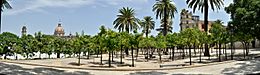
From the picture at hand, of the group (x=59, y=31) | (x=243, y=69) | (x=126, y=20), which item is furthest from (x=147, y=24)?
(x=59, y=31)

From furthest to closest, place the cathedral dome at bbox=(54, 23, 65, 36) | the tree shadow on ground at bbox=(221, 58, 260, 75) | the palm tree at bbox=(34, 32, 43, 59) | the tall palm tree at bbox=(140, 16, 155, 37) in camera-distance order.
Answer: the cathedral dome at bbox=(54, 23, 65, 36)
the tall palm tree at bbox=(140, 16, 155, 37)
the palm tree at bbox=(34, 32, 43, 59)
the tree shadow on ground at bbox=(221, 58, 260, 75)

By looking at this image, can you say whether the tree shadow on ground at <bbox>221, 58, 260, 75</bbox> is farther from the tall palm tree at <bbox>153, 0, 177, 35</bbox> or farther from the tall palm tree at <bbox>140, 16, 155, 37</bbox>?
the tall palm tree at <bbox>140, 16, 155, 37</bbox>

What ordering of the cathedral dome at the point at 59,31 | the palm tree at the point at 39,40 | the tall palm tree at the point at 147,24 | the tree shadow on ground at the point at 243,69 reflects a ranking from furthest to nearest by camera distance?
the cathedral dome at the point at 59,31
the tall palm tree at the point at 147,24
the palm tree at the point at 39,40
the tree shadow on ground at the point at 243,69

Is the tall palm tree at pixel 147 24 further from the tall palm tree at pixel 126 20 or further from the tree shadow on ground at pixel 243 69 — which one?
the tree shadow on ground at pixel 243 69

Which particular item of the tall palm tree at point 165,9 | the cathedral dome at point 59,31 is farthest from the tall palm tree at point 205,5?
the cathedral dome at point 59,31

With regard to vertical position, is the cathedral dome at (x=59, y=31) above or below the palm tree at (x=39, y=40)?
above

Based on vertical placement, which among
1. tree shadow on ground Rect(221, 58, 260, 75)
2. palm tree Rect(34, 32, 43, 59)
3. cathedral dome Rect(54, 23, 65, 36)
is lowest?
tree shadow on ground Rect(221, 58, 260, 75)

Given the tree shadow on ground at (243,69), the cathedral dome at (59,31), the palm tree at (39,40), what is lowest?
the tree shadow on ground at (243,69)

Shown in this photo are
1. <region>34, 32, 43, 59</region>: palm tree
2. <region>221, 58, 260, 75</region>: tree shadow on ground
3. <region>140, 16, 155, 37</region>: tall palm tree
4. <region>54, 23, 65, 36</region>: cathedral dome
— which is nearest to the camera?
<region>221, 58, 260, 75</region>: tree shadow on ground

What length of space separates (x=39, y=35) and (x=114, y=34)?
1947cm

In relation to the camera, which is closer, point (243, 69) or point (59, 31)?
point (243, 69)

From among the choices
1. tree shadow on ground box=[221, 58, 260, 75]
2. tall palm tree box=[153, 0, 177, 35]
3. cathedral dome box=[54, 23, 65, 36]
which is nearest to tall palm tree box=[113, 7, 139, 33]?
tall palm tree box=[153, 0, 177, 35]

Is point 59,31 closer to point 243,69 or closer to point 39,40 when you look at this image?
point 39,40

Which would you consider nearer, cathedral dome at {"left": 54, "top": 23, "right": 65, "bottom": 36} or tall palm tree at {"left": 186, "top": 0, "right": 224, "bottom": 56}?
tall palm tree at {"left": 186, "top": 0, "right": 224, "bottom": 56}
